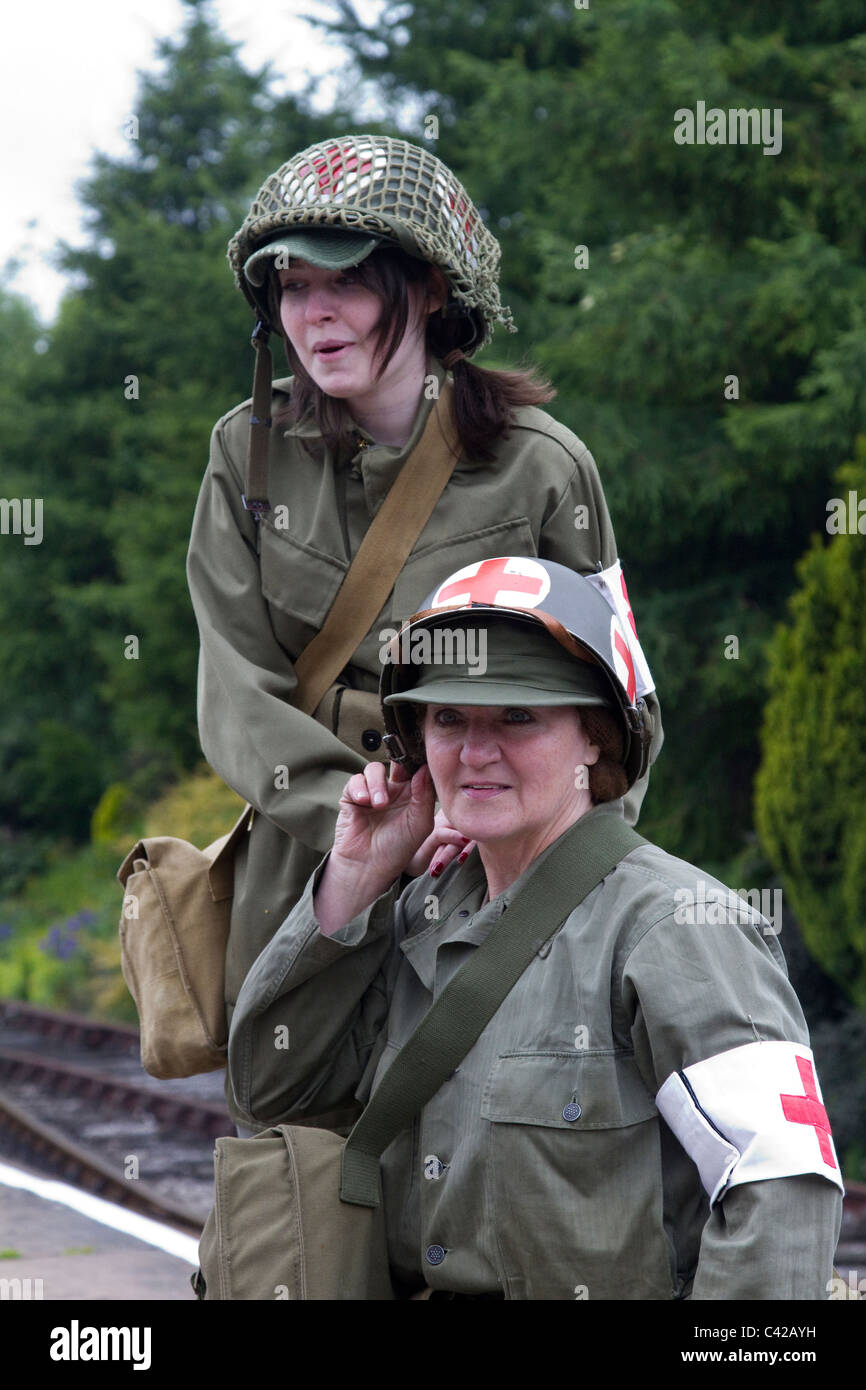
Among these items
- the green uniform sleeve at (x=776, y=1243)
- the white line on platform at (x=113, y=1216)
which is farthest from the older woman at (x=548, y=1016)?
A: the white line on platform at (x=113, y=1216)

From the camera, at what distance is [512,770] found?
231 centimetres

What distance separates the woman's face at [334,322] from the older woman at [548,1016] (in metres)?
0.65

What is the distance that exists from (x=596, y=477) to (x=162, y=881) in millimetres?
1092

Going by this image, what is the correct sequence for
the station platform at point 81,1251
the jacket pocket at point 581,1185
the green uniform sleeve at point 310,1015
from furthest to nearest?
1. the station platform at point 81,1251
2. the green uniform sleeve at point 310,1015
3. the jacket pocket at point 581,1185

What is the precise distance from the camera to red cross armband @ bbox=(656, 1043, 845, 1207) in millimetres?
1930

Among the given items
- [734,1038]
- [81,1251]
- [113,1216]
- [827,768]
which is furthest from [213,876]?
[827,768]

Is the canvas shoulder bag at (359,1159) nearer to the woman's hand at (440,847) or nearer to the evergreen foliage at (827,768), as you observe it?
the woman's hand at (440,847)

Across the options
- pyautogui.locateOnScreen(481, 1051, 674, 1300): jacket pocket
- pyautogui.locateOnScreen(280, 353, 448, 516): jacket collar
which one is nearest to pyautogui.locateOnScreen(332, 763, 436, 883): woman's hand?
pyautogui.locateOnScreen(481, 1051, 674, 1300): jacket pocket

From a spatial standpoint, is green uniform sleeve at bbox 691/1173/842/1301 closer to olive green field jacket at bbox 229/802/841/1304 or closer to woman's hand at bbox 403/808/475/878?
olive green field jacket at bbox 229/802/841/1304

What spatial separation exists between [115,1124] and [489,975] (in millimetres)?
7071

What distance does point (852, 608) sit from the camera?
7.59 metres

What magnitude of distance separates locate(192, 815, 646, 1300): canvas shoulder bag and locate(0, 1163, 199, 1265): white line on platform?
6.51 ft

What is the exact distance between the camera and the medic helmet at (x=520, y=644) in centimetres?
225
